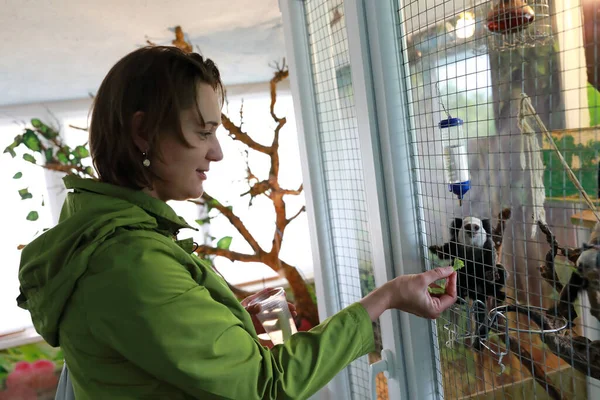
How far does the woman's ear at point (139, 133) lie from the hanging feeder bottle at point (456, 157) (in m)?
0.37

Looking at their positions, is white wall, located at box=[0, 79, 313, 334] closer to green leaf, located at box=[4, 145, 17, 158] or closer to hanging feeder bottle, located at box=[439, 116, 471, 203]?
green leaf, located at box=[4, 145, 17, 158]

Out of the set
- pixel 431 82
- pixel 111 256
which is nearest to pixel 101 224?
pixel 111 256

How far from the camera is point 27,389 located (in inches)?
105

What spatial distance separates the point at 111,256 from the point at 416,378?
1.68 feet

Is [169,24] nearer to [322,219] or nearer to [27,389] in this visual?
[322,219]

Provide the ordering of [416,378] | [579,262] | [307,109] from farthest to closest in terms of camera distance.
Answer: [307,109]
[416,378]
[579,262]

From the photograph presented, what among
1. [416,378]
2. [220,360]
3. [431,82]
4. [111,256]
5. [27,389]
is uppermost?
[431,82]

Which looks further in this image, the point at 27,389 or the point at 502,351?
the point at 27,389

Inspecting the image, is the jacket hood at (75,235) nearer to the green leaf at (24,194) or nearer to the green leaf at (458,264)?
the green leaf at (458,264)

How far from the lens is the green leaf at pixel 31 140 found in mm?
2648

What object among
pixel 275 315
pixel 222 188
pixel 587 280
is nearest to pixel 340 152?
pixel 275 315

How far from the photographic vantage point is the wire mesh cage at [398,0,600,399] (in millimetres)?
476

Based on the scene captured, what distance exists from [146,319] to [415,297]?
33cm

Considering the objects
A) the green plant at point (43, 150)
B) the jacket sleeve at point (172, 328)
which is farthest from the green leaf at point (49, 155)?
the jacket sleeve at point (172, 328)
